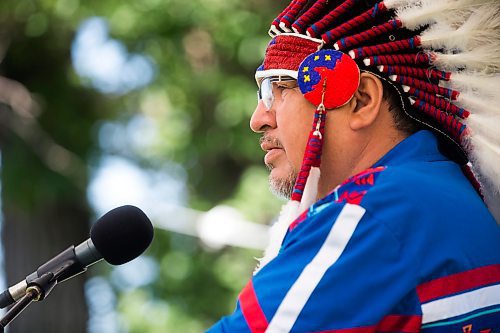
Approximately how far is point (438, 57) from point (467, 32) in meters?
0.11

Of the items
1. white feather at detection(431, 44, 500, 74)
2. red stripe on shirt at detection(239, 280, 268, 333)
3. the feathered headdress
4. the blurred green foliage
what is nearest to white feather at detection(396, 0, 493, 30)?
the feathered headdress

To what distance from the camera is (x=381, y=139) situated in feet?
8.27

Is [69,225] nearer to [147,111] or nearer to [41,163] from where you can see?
[41,163]

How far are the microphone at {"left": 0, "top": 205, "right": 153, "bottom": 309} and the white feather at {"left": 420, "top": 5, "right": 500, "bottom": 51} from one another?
3.19ft

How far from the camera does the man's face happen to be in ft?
8.41

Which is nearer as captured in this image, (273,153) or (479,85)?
(479,85)

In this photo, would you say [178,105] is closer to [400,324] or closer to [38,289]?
[38,289]

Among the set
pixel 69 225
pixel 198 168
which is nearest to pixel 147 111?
pixel 198 168

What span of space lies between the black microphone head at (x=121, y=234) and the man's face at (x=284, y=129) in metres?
0.42

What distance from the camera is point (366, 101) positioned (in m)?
2.53

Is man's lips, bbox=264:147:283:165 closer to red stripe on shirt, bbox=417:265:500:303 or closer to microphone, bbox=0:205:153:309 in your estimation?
microphone, bbox=0:205:153:309

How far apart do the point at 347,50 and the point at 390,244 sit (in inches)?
26.4

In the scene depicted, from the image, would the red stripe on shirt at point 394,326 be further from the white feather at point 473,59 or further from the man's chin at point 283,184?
the white feather at point 473,59

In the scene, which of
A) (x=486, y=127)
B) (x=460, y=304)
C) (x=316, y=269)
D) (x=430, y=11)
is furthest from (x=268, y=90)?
(x=460, y=304)
